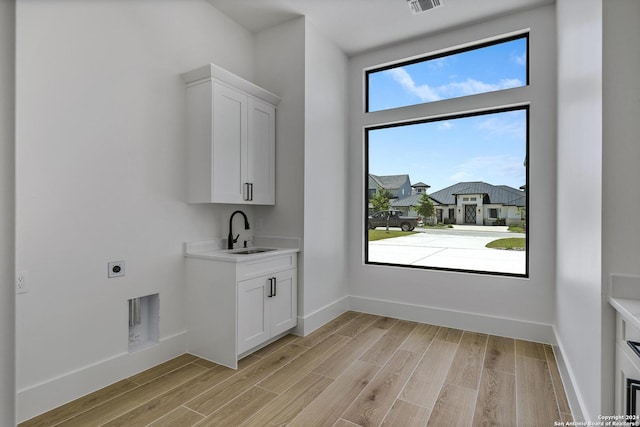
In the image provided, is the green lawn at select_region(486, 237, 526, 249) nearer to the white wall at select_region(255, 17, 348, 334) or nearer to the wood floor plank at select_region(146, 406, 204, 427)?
the white wall at select_region(255, 17, 348, 334)

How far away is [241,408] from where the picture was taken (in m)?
2.08

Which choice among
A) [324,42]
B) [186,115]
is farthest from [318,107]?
[186,115]

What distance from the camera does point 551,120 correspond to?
3098 mm

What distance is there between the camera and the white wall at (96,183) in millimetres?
1995

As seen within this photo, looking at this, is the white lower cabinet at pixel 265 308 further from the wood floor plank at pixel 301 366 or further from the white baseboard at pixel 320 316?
the wood floor plank at pixel 301 366

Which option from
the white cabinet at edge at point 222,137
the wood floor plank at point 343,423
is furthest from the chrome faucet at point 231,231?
the wood floor plank at point 343,423

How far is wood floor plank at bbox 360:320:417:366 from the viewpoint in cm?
281

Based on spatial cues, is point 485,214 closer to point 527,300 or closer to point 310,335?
point 527,300

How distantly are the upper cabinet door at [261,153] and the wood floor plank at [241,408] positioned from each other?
66.4 inches

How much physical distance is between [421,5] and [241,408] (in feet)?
12.2

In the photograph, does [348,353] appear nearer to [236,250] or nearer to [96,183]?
[236,250]

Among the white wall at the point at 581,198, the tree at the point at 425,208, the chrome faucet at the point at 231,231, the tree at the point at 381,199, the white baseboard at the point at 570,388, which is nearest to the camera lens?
the white wall at the point at 581,198

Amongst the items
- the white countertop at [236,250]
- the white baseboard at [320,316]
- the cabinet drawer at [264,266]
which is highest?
the white countertop at [236,250]

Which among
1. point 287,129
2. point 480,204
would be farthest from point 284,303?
point 480,204
